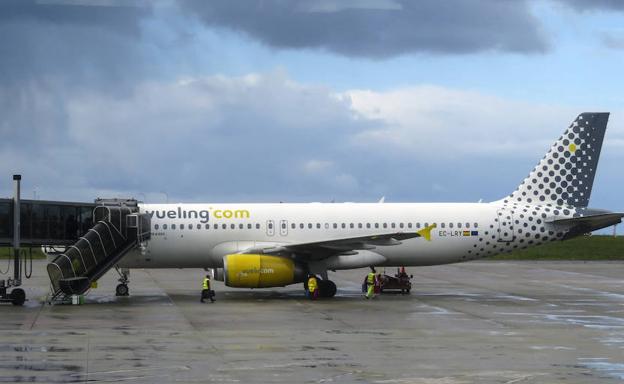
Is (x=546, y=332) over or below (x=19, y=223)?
below

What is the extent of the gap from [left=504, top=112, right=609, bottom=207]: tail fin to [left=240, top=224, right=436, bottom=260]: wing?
588 centimetres

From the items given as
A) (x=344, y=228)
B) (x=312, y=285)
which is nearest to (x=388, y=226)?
(x=344, y=228)

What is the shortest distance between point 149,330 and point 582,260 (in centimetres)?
4858

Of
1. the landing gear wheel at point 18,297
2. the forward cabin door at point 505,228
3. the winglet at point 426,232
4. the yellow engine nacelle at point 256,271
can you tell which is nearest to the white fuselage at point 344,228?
the forward cabin door at point 505,228

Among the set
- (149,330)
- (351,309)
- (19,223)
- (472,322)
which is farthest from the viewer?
(19,223)

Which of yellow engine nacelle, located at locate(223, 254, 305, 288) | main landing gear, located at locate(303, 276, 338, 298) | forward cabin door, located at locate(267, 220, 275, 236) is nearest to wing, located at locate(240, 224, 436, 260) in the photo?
yellow engine nacelle, located at locate(223, 254, 305, 288)

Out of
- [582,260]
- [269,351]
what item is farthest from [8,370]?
[582,260]

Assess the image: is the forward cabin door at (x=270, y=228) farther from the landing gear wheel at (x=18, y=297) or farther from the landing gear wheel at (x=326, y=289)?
the landing gear wheel at (x=18, y=297)

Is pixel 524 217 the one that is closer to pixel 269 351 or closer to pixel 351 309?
pixel 351 309

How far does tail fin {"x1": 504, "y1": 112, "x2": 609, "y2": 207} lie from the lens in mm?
39062

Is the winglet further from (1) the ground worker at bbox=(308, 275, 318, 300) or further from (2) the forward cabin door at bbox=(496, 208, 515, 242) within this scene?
(1) the ground worker at bbox=(308, 275, 318, 300)

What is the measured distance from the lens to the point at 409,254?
37250 millimetres

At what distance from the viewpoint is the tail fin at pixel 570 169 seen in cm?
3906

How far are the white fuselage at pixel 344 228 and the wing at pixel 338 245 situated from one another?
1048 millimetres
